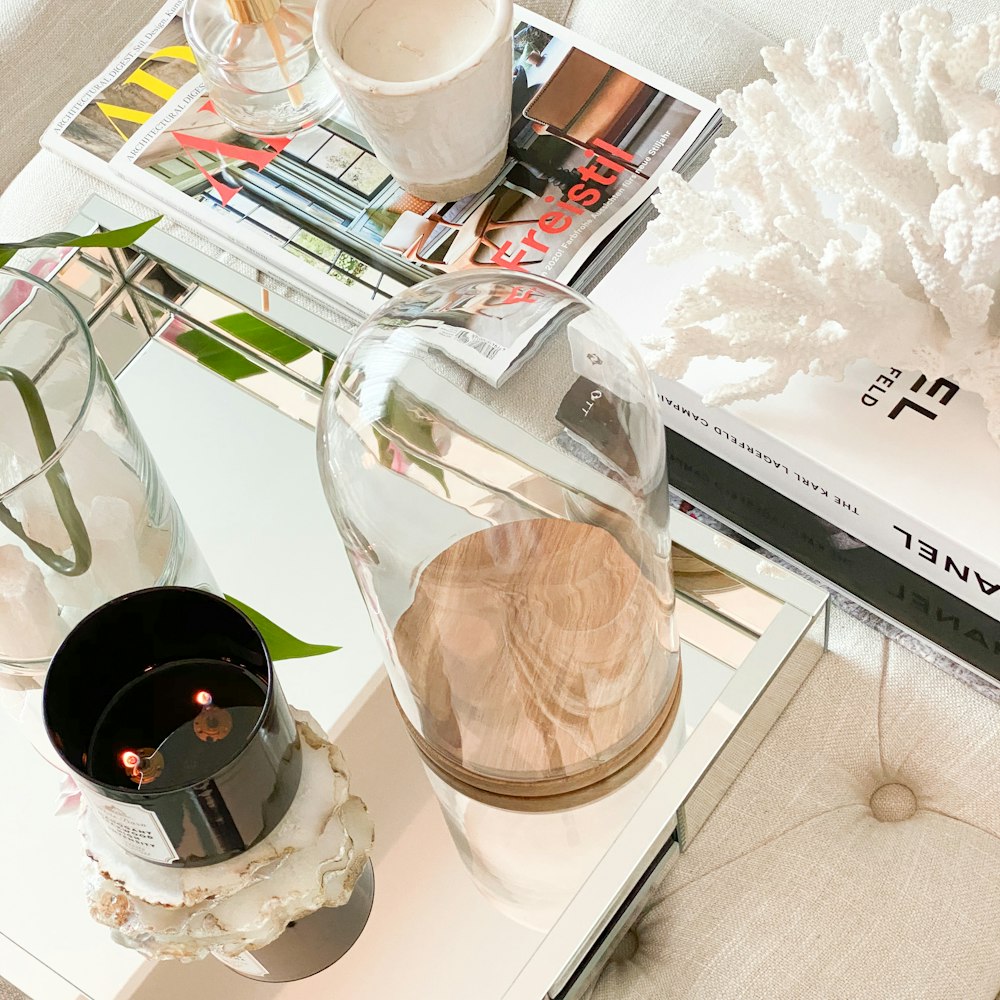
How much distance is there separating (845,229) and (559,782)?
0.95 feet

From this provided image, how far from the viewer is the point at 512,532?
574 millimetres

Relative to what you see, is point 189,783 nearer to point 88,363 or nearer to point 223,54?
point 88,363

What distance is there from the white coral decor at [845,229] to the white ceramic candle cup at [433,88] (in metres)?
0.13

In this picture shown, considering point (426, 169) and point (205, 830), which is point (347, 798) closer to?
point (205, 830)

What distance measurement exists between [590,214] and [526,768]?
34cm

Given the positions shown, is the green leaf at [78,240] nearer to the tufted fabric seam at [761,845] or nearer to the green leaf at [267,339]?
the green leaf at [267,339]

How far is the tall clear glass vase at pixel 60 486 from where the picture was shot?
1.77 feet

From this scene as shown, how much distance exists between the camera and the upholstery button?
62 centimetres

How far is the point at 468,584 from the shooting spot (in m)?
0.57

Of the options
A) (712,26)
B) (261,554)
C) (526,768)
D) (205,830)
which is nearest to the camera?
(205,830)

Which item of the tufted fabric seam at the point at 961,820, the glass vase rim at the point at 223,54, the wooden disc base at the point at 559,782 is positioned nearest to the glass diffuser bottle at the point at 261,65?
the glass vase rim at the point at 223,54

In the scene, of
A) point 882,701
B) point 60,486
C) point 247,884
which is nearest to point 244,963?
point 247,884

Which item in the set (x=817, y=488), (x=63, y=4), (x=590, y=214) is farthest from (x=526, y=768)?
(x=63, y=4)

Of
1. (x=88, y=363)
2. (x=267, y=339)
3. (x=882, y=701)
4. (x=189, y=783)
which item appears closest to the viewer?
(x=189, y=783)
